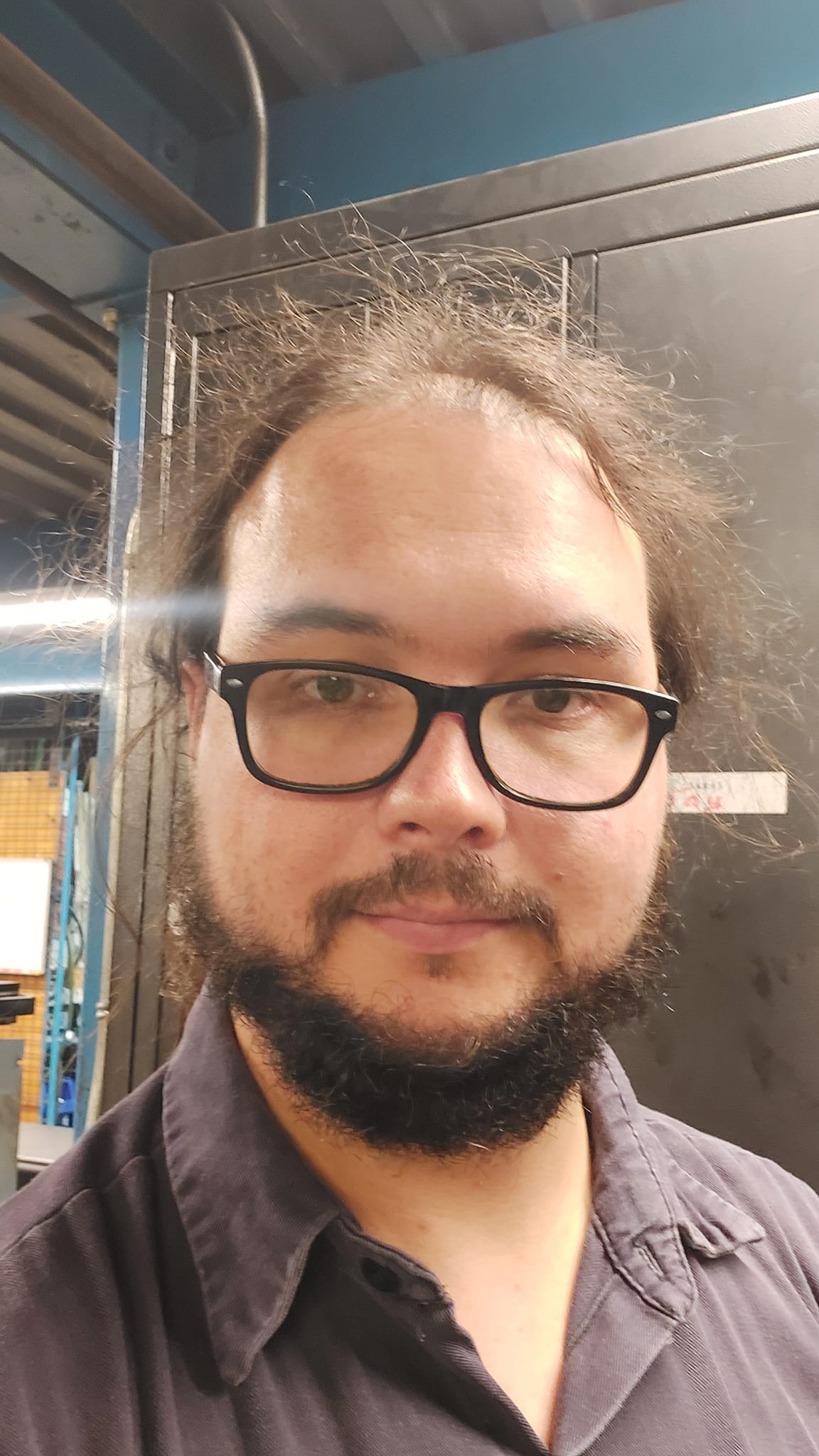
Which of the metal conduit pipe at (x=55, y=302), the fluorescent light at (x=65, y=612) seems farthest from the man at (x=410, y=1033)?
the metal conduit pipe at (x=55, y=302)

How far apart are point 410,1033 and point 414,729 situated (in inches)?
7.7

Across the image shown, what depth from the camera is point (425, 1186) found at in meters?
0.65

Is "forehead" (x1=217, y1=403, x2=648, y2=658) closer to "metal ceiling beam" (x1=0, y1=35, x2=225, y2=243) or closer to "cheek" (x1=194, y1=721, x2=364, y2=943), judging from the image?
"cheek" (x1=194, y1=721, x2=364, y2=943)

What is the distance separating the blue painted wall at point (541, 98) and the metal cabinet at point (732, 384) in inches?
21.4

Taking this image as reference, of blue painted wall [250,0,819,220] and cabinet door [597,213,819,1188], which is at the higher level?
blue painted wall [250,0,819,220]

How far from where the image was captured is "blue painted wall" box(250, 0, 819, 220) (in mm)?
1413

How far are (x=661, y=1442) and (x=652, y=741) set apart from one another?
459 millimetres

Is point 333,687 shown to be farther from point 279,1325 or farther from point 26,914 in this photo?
point 26,914

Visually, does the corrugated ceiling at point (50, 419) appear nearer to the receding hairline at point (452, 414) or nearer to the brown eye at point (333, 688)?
the receding hairline at point (452, 414)

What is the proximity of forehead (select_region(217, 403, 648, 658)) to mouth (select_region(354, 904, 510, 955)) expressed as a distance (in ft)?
0.61

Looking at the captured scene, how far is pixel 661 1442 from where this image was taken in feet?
2.00

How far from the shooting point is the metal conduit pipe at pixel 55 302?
147cm

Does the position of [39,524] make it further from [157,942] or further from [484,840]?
[484,840]

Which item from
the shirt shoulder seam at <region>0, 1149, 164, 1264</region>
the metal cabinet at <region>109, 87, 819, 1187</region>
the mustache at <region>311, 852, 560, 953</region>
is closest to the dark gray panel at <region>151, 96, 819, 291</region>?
the metal cabinet at <region>109, 87, 819, 1187</region>
